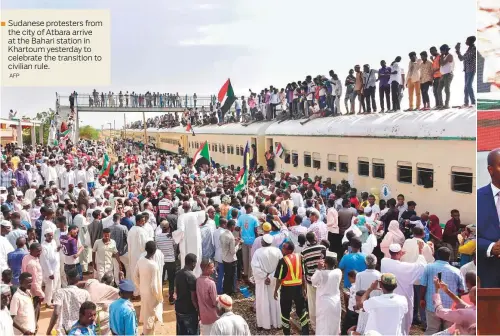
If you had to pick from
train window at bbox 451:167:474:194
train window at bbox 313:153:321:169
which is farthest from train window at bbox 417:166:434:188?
train window at bbox 313:153:321:169

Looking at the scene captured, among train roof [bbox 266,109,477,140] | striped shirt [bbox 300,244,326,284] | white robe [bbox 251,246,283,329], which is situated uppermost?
train roof [bbox 266,109,477,140]

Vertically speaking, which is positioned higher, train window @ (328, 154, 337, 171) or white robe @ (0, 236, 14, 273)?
train window @ (328, 154, 337, 171)

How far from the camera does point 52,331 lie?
5.55m

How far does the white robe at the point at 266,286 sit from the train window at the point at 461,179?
374 cm

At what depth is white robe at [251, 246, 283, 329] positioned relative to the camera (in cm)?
641

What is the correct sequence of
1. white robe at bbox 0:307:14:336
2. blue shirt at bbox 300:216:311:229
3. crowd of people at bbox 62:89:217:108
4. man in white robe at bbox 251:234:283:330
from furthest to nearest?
crowd of people at bbox 62:89:217:108
blue shirt at bbox 300:216:311:229
man in white robe at bbox 251:234:283:330
white robe at bbox 0:307:14:336

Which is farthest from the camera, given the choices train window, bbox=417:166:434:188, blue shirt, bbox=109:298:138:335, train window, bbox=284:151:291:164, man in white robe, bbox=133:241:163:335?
train window, bbox=284:151:291:164

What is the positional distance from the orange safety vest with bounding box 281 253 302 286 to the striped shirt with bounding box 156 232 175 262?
212 centimetres

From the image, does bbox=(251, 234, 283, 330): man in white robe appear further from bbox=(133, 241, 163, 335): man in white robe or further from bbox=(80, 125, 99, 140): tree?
bbox=(80, 125, 99, 140): tree

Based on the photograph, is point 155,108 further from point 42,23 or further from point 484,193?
point 484,193

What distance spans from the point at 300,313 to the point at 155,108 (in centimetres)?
2524

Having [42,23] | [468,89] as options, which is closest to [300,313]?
[42,23]

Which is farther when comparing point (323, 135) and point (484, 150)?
point (323, 135)

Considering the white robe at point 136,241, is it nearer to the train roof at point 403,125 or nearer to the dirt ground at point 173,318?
the dirt ground at point 173,318
